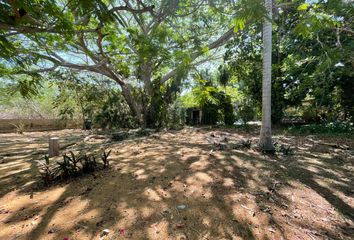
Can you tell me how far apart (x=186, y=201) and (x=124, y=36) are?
4511 millimetres

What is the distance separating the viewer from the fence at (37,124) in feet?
34.1

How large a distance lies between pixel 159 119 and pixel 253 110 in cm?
515

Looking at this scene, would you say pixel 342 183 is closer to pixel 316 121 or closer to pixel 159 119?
pixel 159 119

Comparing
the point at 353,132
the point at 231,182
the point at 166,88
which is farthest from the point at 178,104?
the point at 231,182

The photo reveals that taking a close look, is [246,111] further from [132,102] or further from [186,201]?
[186,201]

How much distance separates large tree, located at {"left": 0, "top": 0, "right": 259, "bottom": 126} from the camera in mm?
2273

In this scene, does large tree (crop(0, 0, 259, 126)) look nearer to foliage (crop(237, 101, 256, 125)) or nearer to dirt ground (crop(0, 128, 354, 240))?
dirt ground (crop(0, 128, 354, 240))

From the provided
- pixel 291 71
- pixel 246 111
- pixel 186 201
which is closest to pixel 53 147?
pixel 186 201

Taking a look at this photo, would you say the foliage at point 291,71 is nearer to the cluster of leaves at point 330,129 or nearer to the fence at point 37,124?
the cluster of leaves at point 330,129

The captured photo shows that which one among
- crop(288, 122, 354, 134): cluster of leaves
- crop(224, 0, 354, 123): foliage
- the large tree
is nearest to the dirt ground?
the large tree

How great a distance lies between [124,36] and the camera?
5.07 meters

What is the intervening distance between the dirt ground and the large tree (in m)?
1.83

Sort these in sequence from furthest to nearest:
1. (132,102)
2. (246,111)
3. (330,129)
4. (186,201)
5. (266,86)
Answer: (246,111) → (132,102) → (330,129) → (266,86) → (186,201)

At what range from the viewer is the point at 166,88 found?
992 centimetres
